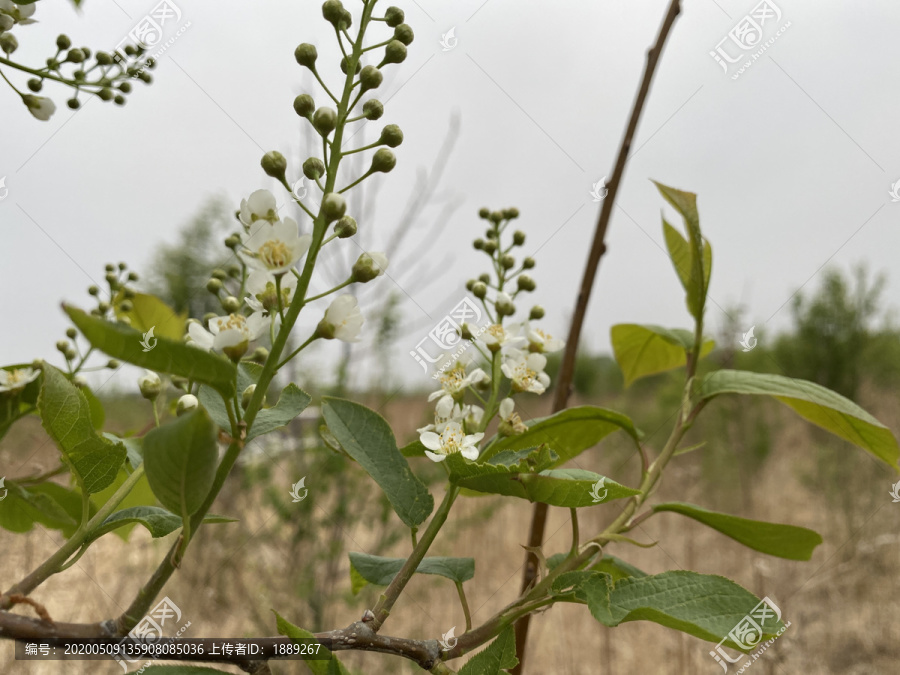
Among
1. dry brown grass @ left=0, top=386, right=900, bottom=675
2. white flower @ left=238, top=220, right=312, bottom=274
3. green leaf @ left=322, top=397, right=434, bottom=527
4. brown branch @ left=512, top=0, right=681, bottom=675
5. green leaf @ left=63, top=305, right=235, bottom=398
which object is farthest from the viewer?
dry brown grass @ left=0, top=386, right=900, bottom=675

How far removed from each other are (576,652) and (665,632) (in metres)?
0.60

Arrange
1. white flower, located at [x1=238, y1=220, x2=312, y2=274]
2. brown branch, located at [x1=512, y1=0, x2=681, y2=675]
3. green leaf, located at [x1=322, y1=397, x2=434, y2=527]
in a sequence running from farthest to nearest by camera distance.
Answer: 1. brown branch, located at [x1=512, y1=0, x2=681, y2=675]
2. green leaf, located at [x1=322, y1=397, x2=434, y2=527]
3. white flower, located at [x1=238, y1=220, x2=312, y2=274]

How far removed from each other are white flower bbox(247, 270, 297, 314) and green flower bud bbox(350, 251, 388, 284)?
37mm

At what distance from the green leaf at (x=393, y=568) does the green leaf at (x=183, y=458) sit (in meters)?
0.22

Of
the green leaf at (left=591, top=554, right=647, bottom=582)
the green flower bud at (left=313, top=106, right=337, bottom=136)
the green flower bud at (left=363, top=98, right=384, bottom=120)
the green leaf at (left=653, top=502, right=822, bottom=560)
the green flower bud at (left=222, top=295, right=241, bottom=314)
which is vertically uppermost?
the green flower bud at (left=363, top=98, right=384, bottom=120)

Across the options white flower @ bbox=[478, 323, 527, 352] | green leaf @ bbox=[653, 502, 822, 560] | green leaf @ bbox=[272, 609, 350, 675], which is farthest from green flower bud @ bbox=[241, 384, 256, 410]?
green leaf @ bbox=[653, 502, 822, 560]

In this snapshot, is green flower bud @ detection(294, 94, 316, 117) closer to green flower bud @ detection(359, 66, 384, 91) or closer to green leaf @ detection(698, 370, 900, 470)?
green flower bud @ detection(359, 66, 384, 91)

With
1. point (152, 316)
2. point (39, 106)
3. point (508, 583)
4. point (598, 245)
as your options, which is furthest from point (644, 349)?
point (508, 583)

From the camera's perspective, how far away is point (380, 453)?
1.58 ft

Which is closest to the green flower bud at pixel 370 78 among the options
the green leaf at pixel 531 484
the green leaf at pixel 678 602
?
the green leaf at pixel 531 484

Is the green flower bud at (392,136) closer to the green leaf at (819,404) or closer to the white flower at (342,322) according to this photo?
the white flower at (342,322)

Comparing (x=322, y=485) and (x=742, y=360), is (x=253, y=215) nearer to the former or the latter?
(x=322, y=485)

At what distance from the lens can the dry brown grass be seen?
7.88 feet

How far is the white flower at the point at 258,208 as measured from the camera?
0.40 m
